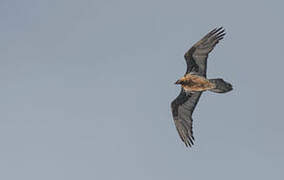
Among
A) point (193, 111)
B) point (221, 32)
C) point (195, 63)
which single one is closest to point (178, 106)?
point (193, 111)

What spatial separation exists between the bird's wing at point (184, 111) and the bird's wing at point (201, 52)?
2.27 meters

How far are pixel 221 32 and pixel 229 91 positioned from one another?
12.4ft

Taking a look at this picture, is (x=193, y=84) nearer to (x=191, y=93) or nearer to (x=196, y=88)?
(x=196, y=88)

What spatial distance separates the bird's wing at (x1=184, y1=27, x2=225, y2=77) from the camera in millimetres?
31984

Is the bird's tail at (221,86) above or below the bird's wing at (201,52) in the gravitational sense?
below

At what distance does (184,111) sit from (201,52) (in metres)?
4.61

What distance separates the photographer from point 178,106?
35344 mm

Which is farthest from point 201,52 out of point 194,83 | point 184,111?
point 184,111

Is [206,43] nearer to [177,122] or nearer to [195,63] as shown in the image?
[195,63]

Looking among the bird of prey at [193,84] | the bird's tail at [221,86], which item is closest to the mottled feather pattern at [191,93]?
the bird of prey at [193,84]

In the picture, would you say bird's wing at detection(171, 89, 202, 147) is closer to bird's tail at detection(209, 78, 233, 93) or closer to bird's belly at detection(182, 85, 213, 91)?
bird's belly at detection(182, 85, 213, 91)

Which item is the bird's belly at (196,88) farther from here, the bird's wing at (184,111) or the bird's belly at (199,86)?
the bird's wing at (184,111)

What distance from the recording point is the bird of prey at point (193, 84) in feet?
104

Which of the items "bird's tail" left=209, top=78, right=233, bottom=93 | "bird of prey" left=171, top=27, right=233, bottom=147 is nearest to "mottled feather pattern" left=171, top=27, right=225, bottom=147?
"bird of prey" left=171, top=27, right=233, bottom=147
